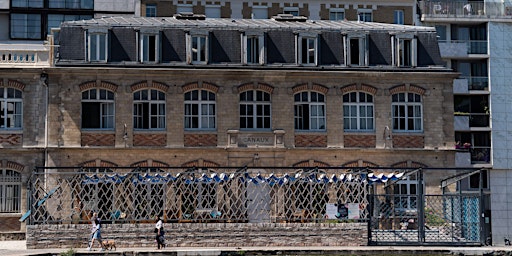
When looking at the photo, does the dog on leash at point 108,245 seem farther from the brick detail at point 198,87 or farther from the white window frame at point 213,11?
the white window frame at point 213,11

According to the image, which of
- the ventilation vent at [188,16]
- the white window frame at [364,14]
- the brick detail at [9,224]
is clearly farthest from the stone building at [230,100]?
the white window frame at [364,14]

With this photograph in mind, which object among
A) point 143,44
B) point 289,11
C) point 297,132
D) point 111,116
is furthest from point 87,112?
point 289,11

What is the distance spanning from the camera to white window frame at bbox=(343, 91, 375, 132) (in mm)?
49406

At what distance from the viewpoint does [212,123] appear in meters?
48.6

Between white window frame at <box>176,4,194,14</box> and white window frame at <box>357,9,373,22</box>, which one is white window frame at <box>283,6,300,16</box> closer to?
white window frame at <box>357,9,373,22</box>

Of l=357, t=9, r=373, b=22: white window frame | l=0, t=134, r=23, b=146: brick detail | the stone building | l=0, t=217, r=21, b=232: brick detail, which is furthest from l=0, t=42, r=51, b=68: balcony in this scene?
l=357, t=9, r=373, b=22: white window frame

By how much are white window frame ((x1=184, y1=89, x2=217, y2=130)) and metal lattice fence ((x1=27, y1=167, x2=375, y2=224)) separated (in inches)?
109

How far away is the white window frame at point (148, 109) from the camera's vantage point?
4819 centimetres

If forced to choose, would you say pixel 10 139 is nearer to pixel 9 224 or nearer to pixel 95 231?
pixel 9 224

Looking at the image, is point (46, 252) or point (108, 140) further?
point (108, 140)

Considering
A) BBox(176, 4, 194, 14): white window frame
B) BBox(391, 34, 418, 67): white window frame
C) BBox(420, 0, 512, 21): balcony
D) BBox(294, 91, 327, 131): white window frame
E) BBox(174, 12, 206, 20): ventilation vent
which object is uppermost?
BBox(420, 0, 512, 21): balcony

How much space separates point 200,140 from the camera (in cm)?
4831

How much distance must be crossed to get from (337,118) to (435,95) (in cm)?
486

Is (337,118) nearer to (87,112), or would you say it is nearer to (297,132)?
(297,132)
